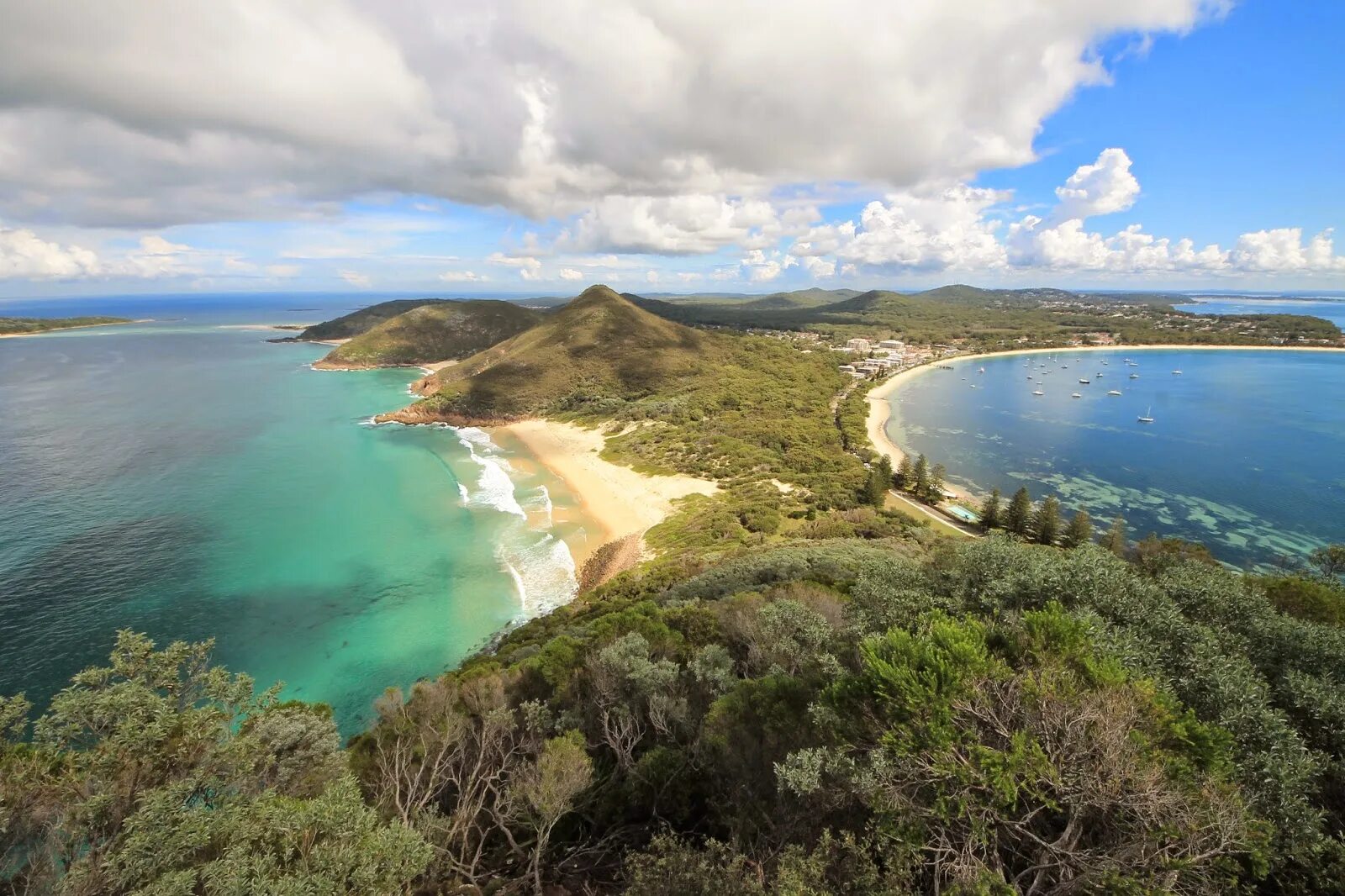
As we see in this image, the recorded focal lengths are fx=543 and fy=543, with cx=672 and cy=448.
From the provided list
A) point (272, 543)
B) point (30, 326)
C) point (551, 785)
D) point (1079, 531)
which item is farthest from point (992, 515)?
point (30, 326)

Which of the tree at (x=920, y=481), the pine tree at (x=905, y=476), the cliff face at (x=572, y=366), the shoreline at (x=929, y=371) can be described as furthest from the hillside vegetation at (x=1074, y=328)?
the tree at (x=920, y=481)

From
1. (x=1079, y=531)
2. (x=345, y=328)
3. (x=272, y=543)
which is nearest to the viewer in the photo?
(x=272, y=543)

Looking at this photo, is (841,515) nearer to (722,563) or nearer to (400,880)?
(722,563)

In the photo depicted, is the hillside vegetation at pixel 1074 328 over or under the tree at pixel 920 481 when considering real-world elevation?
over

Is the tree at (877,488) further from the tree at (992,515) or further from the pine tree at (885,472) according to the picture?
the tree at (992,515)

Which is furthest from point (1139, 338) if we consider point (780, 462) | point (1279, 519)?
point (780, 462)

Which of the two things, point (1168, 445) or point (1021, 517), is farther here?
point (1168, 445)

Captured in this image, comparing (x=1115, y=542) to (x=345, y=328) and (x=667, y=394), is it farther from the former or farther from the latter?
(x=345, y=328)
